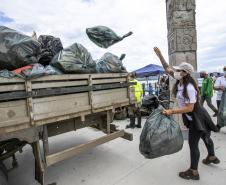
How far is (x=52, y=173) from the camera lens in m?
3.47

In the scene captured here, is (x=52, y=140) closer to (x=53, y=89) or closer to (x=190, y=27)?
(x=53, y=89)

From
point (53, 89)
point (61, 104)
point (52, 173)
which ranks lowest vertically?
point (52, 173)

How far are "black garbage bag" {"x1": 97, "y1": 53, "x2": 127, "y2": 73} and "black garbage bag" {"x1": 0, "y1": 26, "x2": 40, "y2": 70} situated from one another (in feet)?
3.63

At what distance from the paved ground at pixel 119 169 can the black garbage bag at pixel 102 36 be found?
202 centimetres

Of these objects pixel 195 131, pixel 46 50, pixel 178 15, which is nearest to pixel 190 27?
pixel 178 15

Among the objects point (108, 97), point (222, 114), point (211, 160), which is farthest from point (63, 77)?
point (222, 114)

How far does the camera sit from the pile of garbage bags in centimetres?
245

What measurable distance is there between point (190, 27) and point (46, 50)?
12.0 ft

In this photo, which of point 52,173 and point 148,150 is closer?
point 148,150

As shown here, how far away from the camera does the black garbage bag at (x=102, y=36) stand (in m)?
3.49

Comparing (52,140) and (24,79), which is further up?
(24,79)

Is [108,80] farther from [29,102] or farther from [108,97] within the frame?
[29,102]

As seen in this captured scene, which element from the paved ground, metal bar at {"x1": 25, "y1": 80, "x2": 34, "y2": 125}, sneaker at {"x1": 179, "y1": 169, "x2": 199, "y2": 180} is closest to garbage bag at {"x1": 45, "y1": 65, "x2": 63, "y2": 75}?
metal bar at {"x1": 25, "y1": 80, "x2": 34, "y2": 125}

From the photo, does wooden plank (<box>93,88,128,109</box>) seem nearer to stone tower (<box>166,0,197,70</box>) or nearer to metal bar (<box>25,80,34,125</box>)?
metal bar (<box>25,80,34,125</box>)
